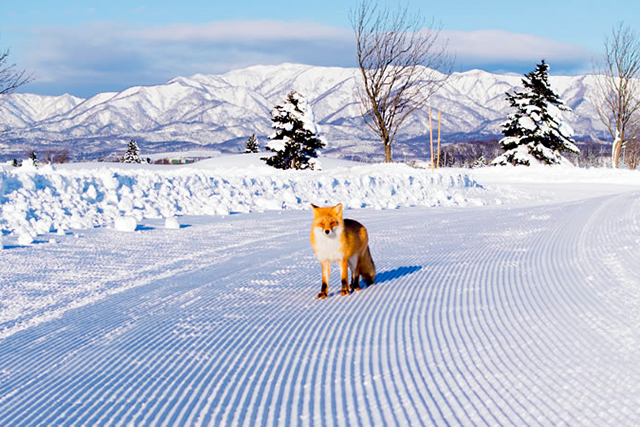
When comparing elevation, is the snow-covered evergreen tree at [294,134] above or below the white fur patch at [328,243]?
above

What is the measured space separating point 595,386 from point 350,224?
118 inches

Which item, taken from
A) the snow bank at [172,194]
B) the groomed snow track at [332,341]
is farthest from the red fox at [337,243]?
the snow bank at [172,194]

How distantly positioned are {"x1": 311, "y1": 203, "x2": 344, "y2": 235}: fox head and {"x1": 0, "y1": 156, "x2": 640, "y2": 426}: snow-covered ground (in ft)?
2.27

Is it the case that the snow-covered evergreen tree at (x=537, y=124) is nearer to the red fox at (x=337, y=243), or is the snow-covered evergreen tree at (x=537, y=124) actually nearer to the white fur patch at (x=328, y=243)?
the red fox at (x=337, y=243)

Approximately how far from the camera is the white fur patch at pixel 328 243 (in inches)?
199

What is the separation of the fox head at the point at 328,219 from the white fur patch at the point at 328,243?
31 mm

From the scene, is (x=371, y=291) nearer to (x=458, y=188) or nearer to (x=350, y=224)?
(x=350, y=224)

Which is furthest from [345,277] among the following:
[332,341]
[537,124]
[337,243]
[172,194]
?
[537,124]

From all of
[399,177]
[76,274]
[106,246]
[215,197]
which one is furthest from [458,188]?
[76,274]

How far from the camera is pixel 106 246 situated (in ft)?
28.0

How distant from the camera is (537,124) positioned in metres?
45.3

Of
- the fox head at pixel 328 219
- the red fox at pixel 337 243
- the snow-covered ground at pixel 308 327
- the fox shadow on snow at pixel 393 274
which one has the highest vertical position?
the fox head at pixel 328 219

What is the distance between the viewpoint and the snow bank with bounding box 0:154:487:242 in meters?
10.4

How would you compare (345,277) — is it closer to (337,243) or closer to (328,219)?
(337,243)
